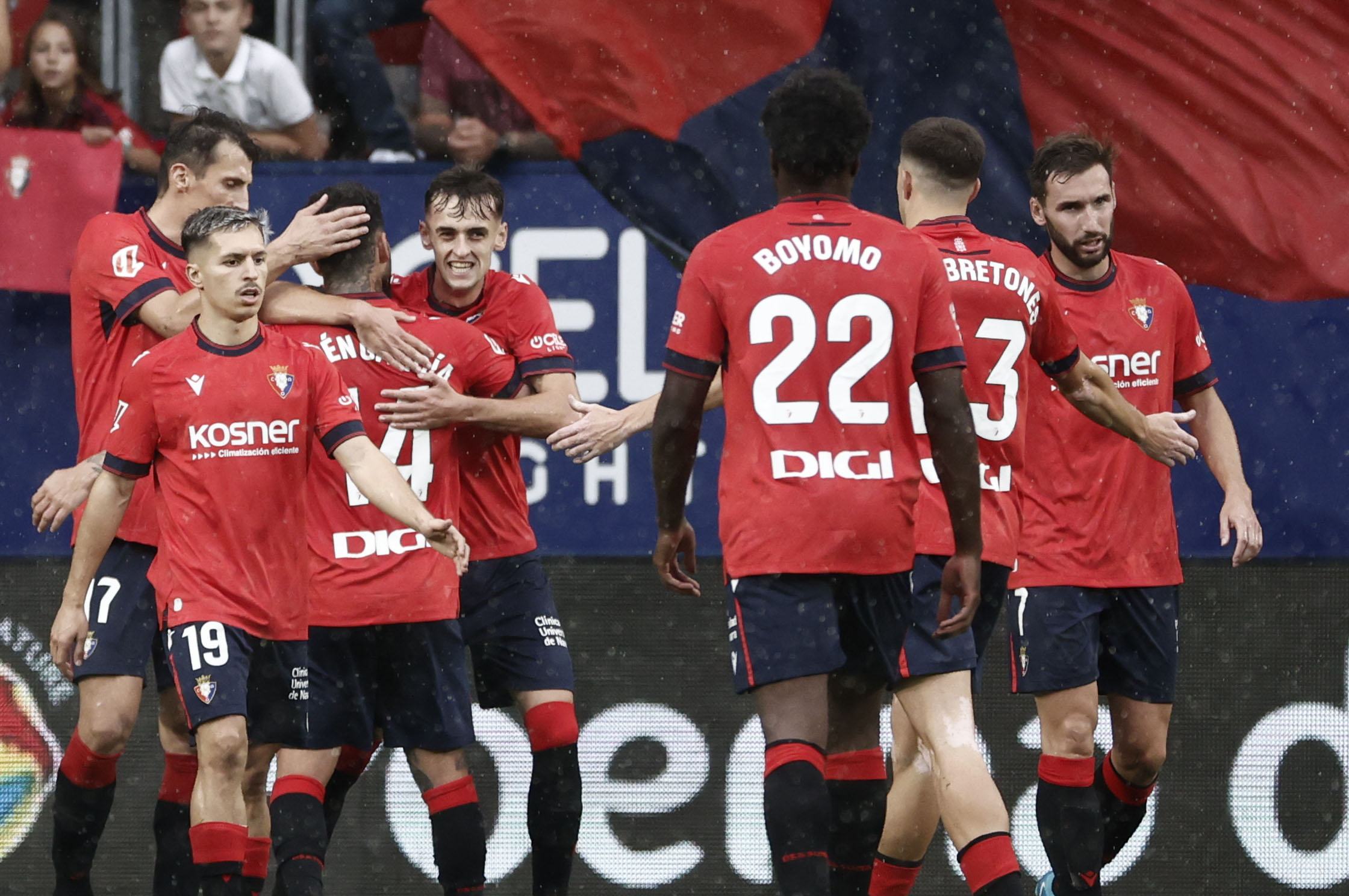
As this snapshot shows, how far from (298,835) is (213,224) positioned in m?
1.91

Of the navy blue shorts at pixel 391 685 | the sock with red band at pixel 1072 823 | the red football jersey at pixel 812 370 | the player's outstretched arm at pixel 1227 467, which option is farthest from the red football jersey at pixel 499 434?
the player's outstretched arm at pixel 1227 467

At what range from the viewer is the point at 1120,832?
6660mm

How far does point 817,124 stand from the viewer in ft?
15.2

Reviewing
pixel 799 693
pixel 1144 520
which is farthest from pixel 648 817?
pixel 799 693

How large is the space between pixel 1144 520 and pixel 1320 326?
1428 millimetres

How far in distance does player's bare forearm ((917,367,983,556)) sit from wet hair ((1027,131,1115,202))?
2.15 metres

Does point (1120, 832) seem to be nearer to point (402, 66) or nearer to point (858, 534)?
point (858, 534)

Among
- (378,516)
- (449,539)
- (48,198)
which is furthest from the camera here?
(48,198)

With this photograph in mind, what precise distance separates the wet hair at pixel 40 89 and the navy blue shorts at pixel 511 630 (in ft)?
9.11

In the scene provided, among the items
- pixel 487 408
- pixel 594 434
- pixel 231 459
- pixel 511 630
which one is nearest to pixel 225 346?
pixel 231 459

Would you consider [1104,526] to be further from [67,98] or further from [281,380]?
[67,98]

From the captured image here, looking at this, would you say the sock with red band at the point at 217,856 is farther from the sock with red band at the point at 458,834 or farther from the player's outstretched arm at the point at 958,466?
the player's outstretched arm at the point at 958,466

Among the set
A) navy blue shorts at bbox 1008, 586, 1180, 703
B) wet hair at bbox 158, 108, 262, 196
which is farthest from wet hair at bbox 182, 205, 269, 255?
navy blue shorts at bbox 1008, 586, 1180, 703

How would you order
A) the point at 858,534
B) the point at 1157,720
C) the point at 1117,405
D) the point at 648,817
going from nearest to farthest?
the point at 858,534, the point at 1117,405, the point at 1157,720, the point at 648,817
